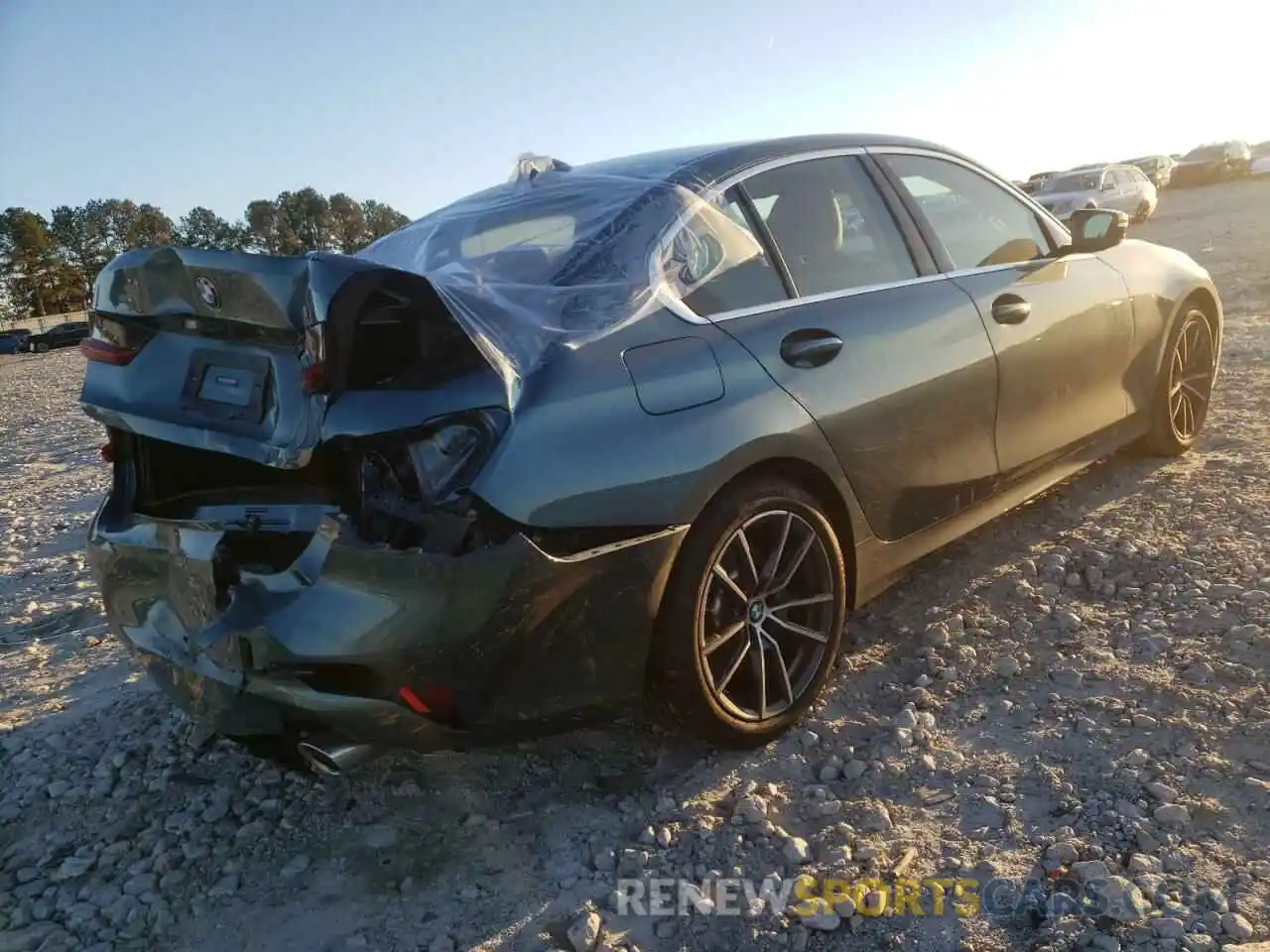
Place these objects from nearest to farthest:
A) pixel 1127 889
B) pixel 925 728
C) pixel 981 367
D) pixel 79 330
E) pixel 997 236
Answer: pixel 1127 889
pixel 925 728
pixel 981 367
pixel 997 236
pixel 79 330

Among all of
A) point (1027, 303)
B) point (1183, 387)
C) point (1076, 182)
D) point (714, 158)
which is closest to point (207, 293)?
point (714, 158)

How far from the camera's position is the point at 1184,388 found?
4.72m

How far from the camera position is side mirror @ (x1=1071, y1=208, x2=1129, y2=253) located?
388cm

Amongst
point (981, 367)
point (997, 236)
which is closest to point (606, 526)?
point (981, 367)

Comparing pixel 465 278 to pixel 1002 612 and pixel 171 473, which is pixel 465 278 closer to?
pixel 171 473

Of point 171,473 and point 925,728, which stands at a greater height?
Answer: point 171,473

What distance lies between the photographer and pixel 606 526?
7.30 ft

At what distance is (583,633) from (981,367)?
183 centimetres

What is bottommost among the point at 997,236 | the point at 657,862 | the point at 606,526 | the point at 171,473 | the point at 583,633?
the point at 657,862

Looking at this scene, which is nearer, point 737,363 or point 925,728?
point 737,363

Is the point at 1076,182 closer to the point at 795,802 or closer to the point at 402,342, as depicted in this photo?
the point at 795,802

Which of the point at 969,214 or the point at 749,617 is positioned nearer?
the point at 749,617

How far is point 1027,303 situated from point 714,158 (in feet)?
4.63

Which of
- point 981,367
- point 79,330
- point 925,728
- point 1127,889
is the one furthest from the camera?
point 79,330
